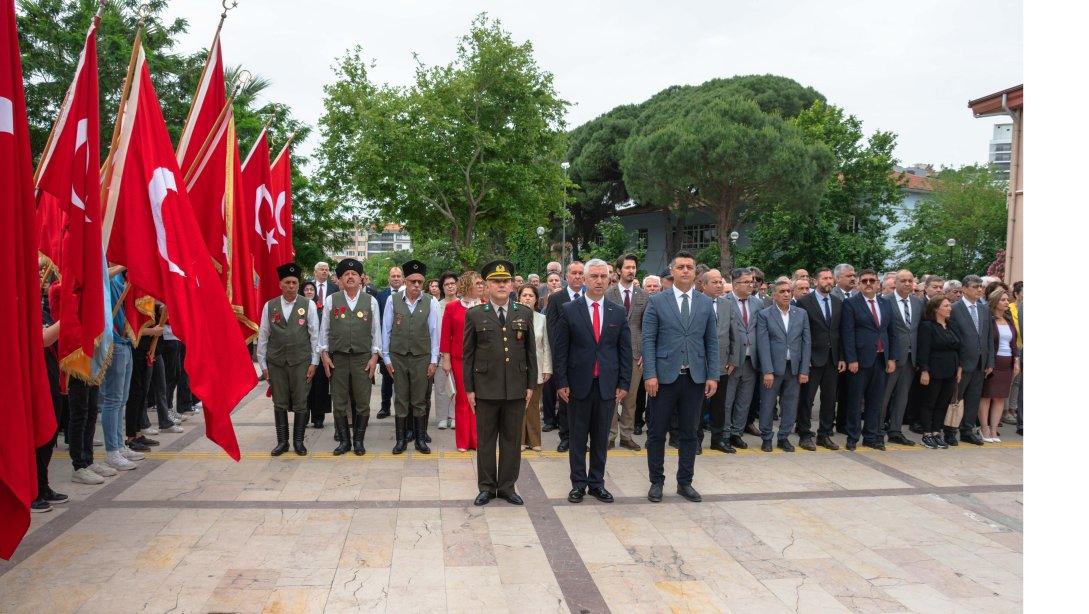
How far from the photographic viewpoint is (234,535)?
17.5ft

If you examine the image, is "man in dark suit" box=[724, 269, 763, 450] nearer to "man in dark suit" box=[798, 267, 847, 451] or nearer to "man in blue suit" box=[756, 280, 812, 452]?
"man in blue suit" box=[756, 280, 812, 452]

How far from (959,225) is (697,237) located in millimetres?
16410

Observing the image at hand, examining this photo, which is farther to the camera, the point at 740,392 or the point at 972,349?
the point at 972,349

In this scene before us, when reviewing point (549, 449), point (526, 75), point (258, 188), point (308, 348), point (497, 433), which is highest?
point (526, 75)

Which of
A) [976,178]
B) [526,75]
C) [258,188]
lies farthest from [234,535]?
[976,178]

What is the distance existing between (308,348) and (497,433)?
9.09 ft

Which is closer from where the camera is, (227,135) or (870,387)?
(227,135)

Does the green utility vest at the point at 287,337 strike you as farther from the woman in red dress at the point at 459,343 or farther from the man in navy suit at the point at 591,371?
the man in navy suit at the point at 591,371

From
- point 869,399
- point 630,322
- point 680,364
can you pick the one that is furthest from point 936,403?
point 680,364

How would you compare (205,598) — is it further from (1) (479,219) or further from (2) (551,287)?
(1) (479,219)

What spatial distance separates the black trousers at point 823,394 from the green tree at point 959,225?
1455 inches

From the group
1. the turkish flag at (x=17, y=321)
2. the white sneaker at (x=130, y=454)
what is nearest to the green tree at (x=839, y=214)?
the white sneaker at (x=130, y=454)

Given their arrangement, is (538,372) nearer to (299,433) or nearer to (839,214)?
(299,433)

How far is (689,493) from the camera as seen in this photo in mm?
6480
